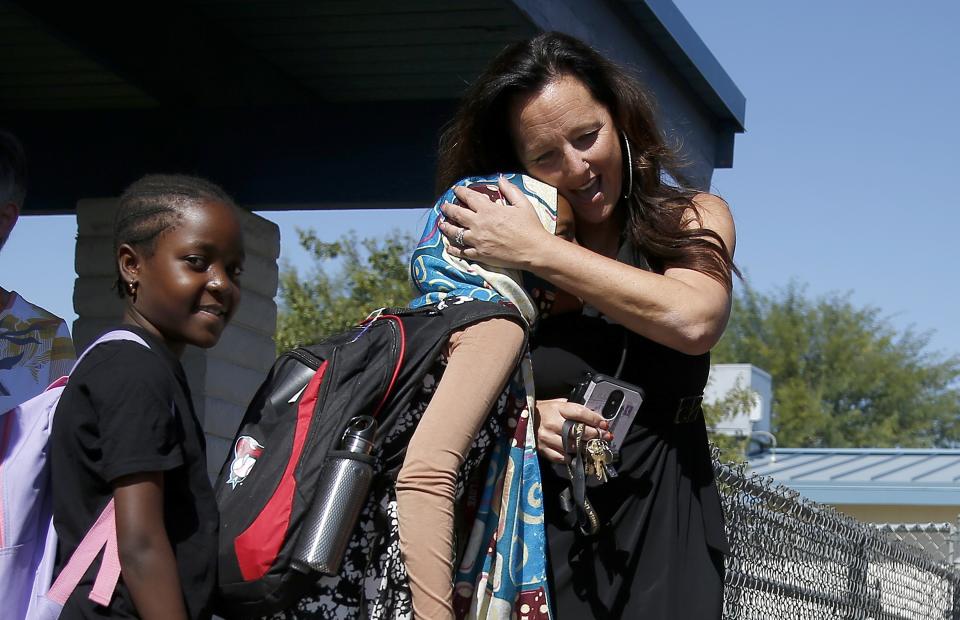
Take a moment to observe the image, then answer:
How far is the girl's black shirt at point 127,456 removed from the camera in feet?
6.69

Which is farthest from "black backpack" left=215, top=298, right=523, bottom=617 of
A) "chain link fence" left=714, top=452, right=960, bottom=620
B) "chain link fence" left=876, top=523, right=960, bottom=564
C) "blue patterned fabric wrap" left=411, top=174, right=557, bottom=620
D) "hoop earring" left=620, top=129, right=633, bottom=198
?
"chain link fence" left=876, top=523, right=960, bottom=564

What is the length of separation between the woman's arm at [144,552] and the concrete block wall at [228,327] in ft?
13.2

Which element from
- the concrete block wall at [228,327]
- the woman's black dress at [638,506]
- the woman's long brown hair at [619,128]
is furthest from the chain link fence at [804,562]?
the concrete block wall at [228,327]

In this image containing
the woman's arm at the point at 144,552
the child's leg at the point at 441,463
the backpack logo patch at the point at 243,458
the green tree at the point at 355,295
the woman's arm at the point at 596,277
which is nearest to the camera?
the woman's arm at the point at 144,552

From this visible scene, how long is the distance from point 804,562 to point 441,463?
10.0 feet

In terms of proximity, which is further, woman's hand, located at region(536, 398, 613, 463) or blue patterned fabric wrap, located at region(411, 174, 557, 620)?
woman's hand, located at region(536, 398, 613, 463)

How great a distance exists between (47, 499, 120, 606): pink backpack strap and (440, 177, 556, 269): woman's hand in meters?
0.81

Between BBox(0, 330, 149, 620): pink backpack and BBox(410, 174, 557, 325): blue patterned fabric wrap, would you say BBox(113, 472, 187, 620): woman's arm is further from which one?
BBox(410, 174, 557, 325): blue patterned fabric wrap

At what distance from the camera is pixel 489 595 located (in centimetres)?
228

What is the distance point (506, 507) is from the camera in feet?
7.57

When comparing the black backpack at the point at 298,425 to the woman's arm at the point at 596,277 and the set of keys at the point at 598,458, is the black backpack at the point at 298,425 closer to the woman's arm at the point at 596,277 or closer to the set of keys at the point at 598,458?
the woman's arm at the point at 596,277

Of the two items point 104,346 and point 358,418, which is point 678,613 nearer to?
point 358,418

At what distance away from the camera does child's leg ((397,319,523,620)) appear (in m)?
2.12

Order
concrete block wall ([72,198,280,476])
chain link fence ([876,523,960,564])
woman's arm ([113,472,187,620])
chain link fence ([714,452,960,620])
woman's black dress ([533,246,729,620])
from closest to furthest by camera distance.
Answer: woman's arm ([113,472,187,620]), woman's black dress ([533,246,729,620]), chain link fence ([714,452,960,620]), concrete block wall ([72,198,280,476]), chain link fence ([876,523,960,564])
